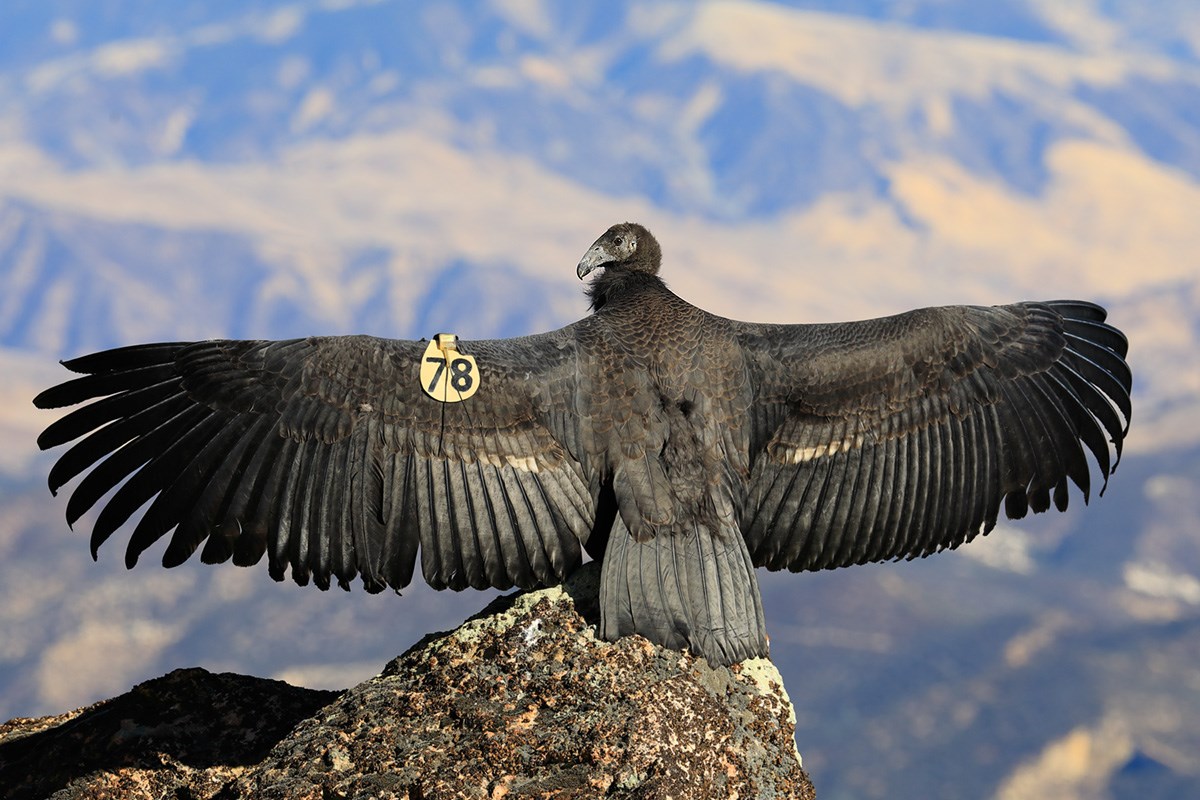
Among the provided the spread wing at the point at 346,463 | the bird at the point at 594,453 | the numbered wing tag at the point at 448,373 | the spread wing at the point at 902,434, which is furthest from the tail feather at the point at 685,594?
the numbered wing tag at the point at 448,373

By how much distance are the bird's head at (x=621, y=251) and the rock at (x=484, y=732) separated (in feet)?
12.3

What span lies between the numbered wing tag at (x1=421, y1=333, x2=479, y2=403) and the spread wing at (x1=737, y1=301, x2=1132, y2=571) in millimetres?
2229

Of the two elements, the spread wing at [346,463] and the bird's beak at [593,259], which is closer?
the spread wing at [346,463]

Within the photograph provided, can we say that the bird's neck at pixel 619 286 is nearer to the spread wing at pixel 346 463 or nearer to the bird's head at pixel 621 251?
the bird's head at pixel 621 251

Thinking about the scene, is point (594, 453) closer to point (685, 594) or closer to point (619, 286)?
point (685, 594)

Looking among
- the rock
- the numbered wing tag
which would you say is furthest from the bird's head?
the rock

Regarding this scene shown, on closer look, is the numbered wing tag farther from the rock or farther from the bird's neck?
the bird's neck

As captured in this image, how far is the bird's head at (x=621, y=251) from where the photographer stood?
12906 mm

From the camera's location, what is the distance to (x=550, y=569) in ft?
32.3

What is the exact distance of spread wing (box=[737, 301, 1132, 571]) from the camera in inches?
425

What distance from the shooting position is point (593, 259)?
12.9m

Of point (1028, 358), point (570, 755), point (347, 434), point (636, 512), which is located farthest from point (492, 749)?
point (1028, 358)

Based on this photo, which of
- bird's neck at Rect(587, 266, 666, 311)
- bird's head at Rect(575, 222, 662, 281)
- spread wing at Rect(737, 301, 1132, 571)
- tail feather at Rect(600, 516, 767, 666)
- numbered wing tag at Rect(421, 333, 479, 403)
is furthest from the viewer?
bird's head at Rect(575, 222, 662, 281)

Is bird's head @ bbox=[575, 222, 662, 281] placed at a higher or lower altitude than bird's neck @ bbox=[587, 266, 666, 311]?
higher
